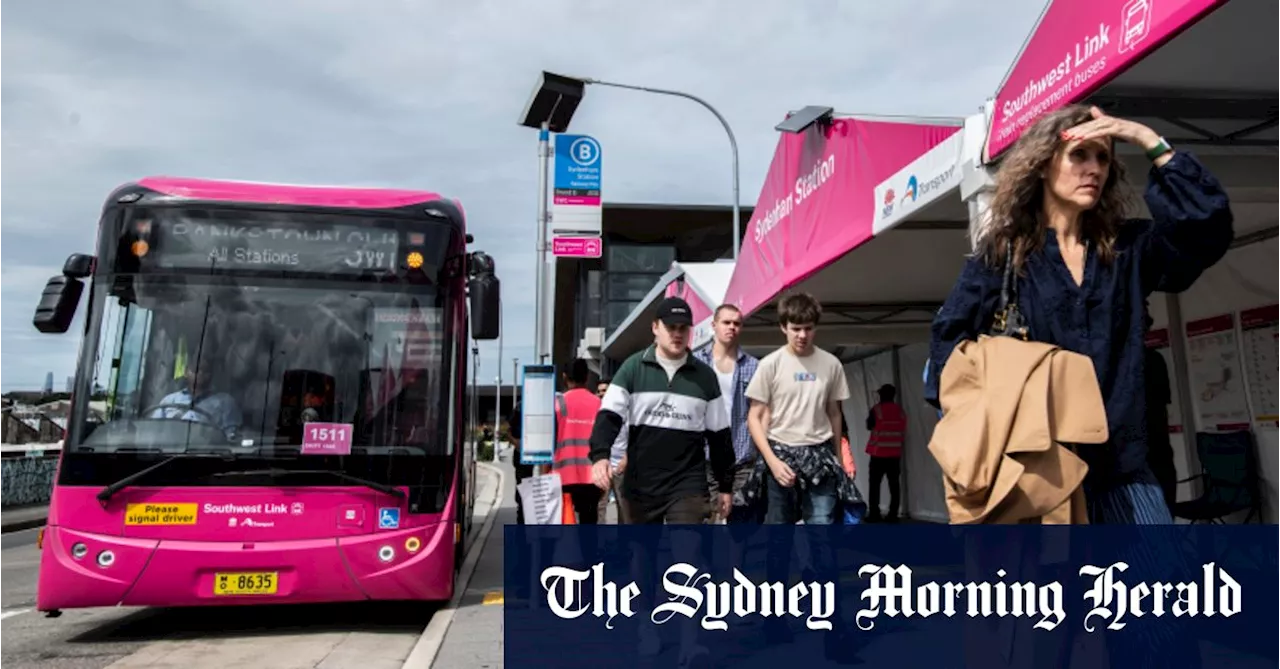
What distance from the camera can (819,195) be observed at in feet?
26.5

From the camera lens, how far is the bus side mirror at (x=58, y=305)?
6.47 metres

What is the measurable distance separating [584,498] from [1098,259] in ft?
21.5

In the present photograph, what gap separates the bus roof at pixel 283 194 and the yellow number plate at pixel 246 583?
2.48 meters

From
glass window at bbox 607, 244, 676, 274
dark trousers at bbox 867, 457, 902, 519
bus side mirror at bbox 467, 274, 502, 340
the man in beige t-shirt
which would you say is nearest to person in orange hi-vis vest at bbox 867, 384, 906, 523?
dark trousers at bbox 867, 457, 902, 519

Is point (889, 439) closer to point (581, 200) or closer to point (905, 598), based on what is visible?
point (581, 200)

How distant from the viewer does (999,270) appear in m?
2.52

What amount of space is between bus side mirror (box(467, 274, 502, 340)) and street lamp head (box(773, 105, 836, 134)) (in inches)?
111

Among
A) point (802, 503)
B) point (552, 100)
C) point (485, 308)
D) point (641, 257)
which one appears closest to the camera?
point (802, 503)

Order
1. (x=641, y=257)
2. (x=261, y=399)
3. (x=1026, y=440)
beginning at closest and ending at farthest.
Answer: (x=1026, y=440)
(x=261, y=399)
(x=641, y=257)

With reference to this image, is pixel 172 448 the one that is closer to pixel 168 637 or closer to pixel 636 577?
pixel 168 637

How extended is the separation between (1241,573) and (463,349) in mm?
5673

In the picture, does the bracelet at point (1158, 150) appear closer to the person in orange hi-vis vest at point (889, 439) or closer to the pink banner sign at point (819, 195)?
the pink banner sign at point (819, 195)

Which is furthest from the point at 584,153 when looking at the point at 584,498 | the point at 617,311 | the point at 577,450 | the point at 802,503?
the point at 617,311

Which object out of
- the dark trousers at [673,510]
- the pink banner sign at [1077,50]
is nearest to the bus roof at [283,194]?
the dark trousers at [673,510]
